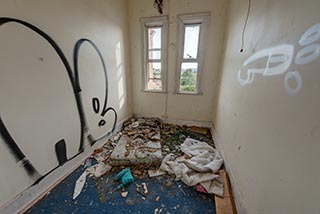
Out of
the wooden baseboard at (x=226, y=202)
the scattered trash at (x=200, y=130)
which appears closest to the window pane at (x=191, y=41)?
the scattered trash at (x=200, y=130)

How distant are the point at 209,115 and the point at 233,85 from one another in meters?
1.27

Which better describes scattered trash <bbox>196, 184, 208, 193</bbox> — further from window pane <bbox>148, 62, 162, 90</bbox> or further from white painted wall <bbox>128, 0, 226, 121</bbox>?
window pane <bbox>148, 62, 162, 90</bbox>

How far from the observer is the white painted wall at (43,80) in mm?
1216

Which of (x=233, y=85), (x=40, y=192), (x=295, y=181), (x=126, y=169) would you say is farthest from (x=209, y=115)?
(x=40, y=192)

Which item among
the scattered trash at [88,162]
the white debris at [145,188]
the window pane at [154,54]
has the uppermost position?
the window pane at [154,54]

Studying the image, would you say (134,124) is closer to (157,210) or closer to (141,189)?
(141,189)

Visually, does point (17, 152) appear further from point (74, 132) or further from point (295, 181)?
point (295, 181)

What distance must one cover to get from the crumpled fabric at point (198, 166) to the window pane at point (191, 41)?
1737 mm

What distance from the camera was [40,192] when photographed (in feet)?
5.01

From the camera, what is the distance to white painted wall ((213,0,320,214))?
2.21 ft

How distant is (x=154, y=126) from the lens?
9.70ft

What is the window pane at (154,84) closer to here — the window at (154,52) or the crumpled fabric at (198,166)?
the window at (154,52)

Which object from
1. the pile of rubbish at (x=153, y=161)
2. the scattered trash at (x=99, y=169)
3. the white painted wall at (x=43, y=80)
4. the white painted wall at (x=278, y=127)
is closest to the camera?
the white painted wall at (x=278, y=127)

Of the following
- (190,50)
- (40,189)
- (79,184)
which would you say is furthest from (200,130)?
(40,189)
